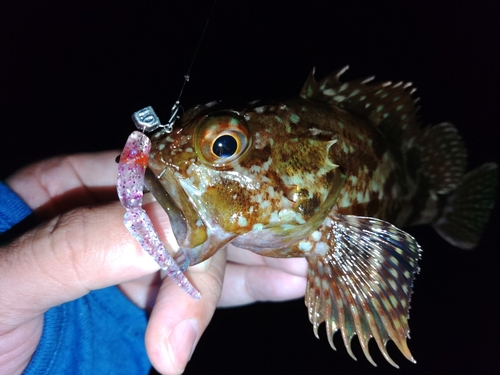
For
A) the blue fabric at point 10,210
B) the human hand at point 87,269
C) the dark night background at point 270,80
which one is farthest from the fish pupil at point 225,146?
the dark night background at point 270,80

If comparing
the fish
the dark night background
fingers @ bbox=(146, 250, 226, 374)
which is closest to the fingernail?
fingers @ bbox=(146, 250, 226, 374)

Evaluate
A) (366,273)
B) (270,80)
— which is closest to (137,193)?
(366,273)

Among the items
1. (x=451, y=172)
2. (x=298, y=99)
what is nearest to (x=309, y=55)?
(x=451, y=172)

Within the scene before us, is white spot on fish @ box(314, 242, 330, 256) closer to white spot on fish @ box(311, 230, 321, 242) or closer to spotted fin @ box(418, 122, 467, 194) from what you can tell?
white spot on fish @ box(311, 230, 321, 242)

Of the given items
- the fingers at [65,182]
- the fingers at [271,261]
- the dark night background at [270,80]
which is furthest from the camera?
the dark night background at [270,80]

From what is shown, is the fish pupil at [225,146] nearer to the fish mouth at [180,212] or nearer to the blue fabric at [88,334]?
the fish mouth at [180,212]

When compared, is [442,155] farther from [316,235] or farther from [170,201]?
[170,201]
